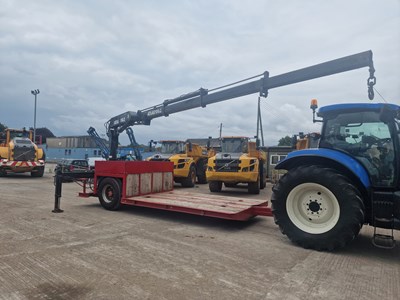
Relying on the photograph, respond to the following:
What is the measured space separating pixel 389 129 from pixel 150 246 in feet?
14.4

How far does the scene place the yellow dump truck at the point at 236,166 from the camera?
1227 cm

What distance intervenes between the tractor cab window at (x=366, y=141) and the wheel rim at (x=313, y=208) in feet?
2.58

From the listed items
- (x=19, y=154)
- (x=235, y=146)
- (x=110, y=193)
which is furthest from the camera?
(x=19, y=154)

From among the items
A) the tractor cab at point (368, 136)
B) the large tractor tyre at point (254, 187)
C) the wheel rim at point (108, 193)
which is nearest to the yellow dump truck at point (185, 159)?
the large tractor tyre at point (254, 187)

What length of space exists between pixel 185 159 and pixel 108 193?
6.63 m

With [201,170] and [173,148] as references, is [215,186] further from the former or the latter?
[173,148]

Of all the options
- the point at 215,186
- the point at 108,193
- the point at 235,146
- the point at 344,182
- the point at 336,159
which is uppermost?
the point at 235,146

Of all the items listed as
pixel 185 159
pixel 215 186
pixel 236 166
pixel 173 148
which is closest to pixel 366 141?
pixel 236 166

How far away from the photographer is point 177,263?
4.62 meters

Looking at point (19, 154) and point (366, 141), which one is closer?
point (366, 141)

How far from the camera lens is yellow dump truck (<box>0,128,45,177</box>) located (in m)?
18.4

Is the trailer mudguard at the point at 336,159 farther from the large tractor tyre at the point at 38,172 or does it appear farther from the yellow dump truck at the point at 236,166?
the large tractor tyre at the point at 38,172

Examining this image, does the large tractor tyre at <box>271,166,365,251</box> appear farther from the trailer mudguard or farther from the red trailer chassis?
the red trailer chassis

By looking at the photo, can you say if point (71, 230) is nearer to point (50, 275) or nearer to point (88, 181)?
point (50, 275)
